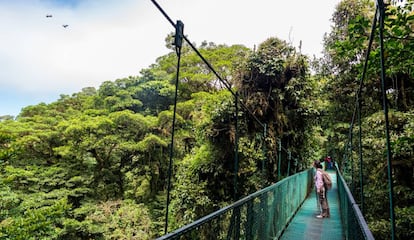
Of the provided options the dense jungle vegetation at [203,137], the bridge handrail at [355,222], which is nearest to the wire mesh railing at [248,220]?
the bridge handrail at [355,222]

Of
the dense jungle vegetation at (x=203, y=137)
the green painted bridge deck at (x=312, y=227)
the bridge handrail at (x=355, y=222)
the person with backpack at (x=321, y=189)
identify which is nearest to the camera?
the bridge handrail at (x=355, y=222)

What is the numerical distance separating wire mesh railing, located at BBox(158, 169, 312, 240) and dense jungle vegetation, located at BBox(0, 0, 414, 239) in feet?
4.89

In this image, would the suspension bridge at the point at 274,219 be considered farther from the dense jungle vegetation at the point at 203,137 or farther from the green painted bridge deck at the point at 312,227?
the dense jungle vegetation at the point at 203,137

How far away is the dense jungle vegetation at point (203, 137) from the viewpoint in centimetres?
548

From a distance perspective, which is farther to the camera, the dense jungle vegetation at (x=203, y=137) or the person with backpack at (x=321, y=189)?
the dense jungle vegetation at (x=203, y=137)

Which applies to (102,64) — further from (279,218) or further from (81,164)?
(279,218)

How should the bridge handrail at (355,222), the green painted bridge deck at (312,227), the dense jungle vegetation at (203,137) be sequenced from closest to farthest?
the bridge handrail at (355,222)
the green painted bridge deck at (312,227)
the dense jungle vegetation at (203,137)

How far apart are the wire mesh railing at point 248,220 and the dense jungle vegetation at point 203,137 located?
1489 millimetres

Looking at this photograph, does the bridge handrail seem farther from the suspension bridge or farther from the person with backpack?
the person with backpack

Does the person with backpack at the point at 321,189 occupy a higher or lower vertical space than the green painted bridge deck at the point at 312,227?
higher

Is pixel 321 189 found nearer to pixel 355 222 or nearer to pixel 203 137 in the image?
pixel 203 137

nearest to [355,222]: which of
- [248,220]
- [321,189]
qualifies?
[248,220]

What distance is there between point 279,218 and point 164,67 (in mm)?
12212

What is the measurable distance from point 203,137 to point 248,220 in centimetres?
398
